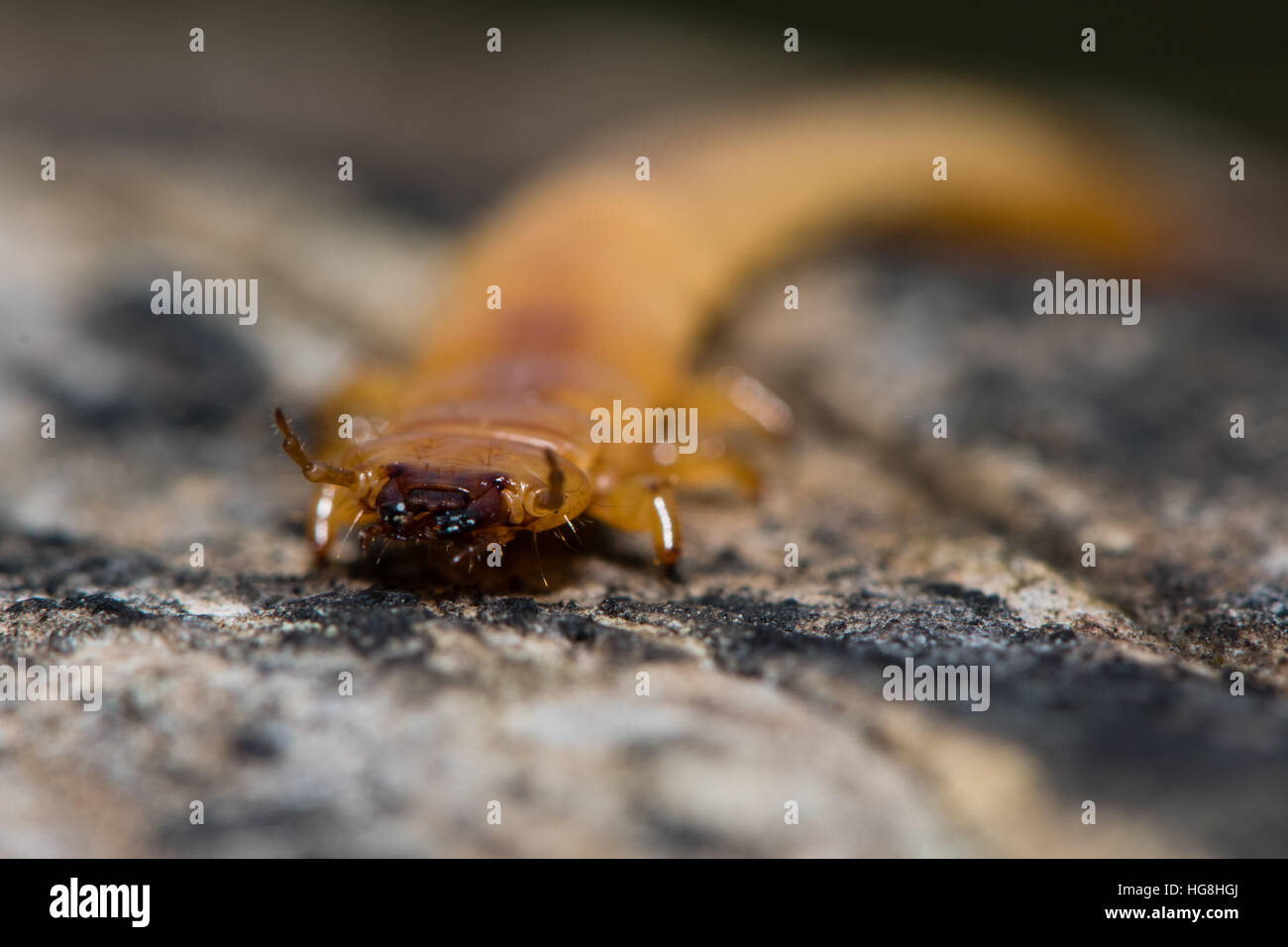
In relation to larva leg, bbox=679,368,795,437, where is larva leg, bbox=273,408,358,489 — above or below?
below

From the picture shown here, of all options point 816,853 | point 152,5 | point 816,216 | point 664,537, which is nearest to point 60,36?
point 152,5

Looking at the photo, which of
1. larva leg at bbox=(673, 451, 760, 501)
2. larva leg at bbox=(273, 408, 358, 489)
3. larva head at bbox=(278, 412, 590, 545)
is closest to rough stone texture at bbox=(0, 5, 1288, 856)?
larva leg at bbox=(673, 451, 760, 501)

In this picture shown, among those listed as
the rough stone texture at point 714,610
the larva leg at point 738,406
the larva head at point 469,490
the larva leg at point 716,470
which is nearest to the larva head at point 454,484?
the larva head at point 469,490

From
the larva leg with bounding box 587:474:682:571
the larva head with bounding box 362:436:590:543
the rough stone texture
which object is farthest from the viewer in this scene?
the larva leg with bounding box 587:474:682:571

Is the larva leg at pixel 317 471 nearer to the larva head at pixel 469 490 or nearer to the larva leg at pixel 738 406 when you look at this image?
the larva head at pixel 469 490

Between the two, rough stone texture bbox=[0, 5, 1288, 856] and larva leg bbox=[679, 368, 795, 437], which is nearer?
rough stone texture bbox=[0, 5, 1288, 856]

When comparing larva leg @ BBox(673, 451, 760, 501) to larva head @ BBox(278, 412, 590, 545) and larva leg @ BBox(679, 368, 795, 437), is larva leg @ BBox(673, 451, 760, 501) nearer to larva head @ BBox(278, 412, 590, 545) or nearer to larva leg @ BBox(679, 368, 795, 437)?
larva leg @ BBox(679, 368, 795, 437)
